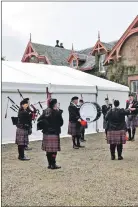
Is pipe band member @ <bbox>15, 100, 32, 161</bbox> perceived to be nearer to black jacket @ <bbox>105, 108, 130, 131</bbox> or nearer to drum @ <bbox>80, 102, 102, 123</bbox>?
drum @ <bbox>80, 102, 102, 123</bbox>

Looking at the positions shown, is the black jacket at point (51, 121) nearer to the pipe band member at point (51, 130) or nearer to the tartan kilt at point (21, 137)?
the pipe band member at point (51, 130)

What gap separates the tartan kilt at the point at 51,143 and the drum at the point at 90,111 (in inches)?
89.9

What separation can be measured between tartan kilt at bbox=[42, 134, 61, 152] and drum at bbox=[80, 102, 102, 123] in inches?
89.9

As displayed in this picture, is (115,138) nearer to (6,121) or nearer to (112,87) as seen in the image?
(6,121)

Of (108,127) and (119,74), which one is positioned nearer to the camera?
(108,127)

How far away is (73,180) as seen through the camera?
19.4 ft

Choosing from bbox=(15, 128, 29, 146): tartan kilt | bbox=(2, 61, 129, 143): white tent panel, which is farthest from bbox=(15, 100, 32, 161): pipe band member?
bbox=(2, 61, 129, 143): white tent panel

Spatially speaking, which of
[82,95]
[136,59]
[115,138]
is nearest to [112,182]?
[115,138]

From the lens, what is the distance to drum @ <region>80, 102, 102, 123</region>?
901 centimetres

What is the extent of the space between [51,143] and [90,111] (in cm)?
253

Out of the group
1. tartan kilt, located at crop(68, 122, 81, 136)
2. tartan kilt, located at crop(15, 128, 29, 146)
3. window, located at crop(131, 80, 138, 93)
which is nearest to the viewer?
tartan kilt, located at crop(15, 128, 29, 146)

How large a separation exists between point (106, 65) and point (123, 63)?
1.64m

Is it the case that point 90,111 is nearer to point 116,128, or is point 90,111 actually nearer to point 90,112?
point 90,112

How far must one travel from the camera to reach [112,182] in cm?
571
